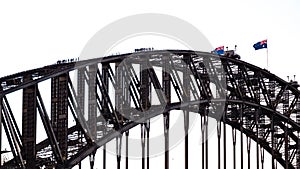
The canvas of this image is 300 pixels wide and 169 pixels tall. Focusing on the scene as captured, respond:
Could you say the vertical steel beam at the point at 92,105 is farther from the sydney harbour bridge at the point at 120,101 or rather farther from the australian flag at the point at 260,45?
the australian flag at the point at 260,45

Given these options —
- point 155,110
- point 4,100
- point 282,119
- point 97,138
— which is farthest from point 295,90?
point 4,100

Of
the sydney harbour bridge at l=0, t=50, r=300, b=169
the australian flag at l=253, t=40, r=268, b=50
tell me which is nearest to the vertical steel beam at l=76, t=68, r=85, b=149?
the sydney harbour bridge at l=0, t=50, r=300, b=169

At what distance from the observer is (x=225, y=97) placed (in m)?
90.6

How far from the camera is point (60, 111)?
6844cm

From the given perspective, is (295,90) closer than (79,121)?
No

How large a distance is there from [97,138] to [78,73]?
6185mm

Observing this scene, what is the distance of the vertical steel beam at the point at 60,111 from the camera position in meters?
67.6

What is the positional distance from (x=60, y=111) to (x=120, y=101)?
26.7 ft

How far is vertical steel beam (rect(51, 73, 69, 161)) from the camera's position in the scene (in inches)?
2662

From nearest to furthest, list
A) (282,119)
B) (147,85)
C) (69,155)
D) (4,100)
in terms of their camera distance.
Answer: (4,100) → (69,155) → (147,85) → (282,119)

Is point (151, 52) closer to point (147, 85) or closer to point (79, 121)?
point (147, 85)

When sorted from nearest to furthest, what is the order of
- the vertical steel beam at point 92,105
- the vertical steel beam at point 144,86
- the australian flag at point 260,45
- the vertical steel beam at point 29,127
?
1. the vertical steel beam at point 29,127
2. the vertical steel beam at point 92,105
3. the vertical steel beam at point 144,86
4. the australian flag at point 260,45

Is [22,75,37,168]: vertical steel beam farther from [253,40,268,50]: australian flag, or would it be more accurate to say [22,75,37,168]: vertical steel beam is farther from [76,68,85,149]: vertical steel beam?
[253,40,268,50]: australian flag

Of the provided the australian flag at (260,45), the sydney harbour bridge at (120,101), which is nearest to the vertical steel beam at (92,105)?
the sydney harbour bridge at (120,101)
